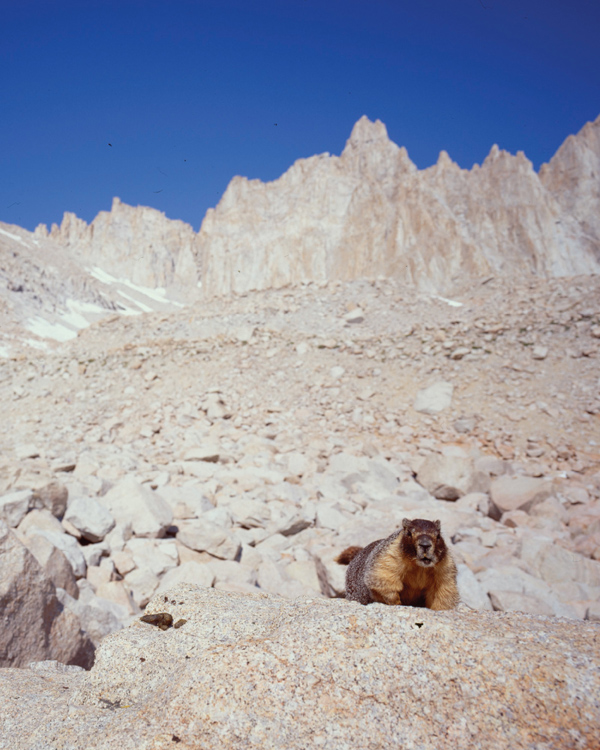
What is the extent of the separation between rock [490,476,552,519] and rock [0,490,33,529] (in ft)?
24.4

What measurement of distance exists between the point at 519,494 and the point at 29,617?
7.55 m

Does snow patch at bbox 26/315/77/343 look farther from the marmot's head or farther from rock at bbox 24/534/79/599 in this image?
the marmot's head

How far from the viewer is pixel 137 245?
115812 mm

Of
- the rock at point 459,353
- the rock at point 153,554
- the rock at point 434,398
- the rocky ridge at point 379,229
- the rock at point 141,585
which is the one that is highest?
the rocky ridge at point 379,229

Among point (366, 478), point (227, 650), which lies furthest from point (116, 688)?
point (366, 478)

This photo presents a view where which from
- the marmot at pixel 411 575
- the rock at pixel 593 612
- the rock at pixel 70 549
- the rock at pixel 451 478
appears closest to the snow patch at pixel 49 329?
the rock at pixel 451 478

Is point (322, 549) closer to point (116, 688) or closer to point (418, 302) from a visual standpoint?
point (116, 688)

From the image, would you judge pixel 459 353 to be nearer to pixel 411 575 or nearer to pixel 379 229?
pixel 411 575

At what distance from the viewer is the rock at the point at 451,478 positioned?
341 inches

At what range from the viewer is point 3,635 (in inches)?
131

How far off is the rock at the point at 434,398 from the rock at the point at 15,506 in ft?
29.5

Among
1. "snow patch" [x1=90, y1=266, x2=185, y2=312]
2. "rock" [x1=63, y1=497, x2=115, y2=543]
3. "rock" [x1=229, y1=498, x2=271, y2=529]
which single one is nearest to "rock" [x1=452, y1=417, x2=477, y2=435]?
"rock" [x1=229, y1=498, x2=271, y2=529]

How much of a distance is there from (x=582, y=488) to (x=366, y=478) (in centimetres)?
408

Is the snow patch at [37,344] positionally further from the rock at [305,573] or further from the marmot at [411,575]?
the marmot at [411,575]
